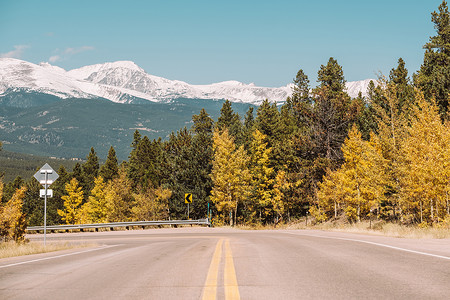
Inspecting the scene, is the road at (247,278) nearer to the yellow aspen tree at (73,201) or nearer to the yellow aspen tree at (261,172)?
the yellow aspen tree at (261,172)

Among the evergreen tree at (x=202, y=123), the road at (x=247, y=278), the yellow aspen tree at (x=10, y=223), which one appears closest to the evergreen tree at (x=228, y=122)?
the evergreen tree at (x=202, y=123)

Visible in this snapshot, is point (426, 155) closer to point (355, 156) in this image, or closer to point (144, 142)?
point (355, 156)

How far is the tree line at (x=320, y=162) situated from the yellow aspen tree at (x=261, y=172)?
15 cm

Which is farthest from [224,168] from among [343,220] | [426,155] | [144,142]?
[144,142]

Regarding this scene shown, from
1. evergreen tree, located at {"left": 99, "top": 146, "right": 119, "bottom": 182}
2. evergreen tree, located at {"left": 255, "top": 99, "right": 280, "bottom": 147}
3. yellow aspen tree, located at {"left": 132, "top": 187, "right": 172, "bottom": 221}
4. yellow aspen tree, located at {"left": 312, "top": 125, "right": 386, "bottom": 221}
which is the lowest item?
yellow aspen tree, located at {"left": 132, "top": 187, "right": 172, "bottom": 221}

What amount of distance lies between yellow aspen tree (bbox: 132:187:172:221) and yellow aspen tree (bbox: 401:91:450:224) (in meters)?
45.4

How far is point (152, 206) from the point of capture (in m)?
66.2

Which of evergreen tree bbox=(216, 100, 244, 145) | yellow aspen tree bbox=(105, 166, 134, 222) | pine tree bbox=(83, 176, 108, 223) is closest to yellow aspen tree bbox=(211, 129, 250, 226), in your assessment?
evergreen tree bbox=(216, 100, 244, 145)

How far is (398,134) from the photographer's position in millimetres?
27719

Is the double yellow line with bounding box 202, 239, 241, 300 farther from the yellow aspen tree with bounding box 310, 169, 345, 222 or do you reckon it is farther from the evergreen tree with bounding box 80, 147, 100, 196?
the evergreen tree with bounding box 80, 147, 100, 196

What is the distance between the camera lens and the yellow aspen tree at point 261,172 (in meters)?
55.6

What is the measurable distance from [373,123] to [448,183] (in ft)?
69.0

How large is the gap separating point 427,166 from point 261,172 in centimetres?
3546

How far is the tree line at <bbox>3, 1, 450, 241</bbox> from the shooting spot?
24141 millimetres
